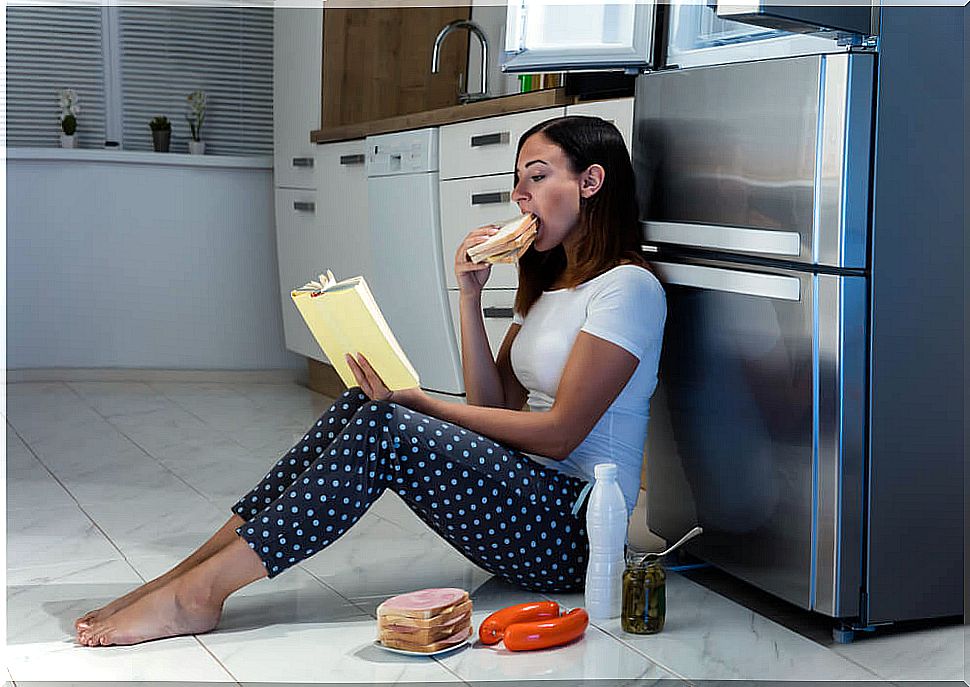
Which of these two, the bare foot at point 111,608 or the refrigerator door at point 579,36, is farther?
the refrigerator door at point 579,36

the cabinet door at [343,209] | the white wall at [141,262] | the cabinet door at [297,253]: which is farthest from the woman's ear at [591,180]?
the white wall at [141,262]

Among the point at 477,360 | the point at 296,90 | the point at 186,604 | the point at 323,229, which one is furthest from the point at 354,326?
the point at 296,90

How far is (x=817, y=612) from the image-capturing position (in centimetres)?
201

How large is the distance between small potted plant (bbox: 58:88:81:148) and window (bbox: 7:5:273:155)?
0.22 ft

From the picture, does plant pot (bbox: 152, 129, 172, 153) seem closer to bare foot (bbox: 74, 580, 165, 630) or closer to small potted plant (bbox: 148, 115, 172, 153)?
small potted plant (bbox: 148, 115, 172, 153)

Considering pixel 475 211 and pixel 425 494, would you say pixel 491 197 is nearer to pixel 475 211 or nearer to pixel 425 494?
pixel 475 211

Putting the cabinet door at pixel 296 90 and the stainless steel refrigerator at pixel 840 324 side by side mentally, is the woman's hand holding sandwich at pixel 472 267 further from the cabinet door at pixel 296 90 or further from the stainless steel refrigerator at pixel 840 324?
the cabinet door at pixel 296 90

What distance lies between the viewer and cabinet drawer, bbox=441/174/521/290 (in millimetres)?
3117

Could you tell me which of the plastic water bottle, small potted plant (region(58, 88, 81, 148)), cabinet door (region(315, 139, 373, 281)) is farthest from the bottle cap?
small potted plant (region(58, 88, 81, 148))

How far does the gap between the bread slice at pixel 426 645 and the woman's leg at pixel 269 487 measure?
298mm

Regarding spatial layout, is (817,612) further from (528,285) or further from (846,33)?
(846,33)

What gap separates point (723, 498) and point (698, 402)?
17 cm

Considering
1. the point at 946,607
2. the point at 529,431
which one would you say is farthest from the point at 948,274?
the point at 529,431

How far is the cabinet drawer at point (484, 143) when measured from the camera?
301 centimetres
